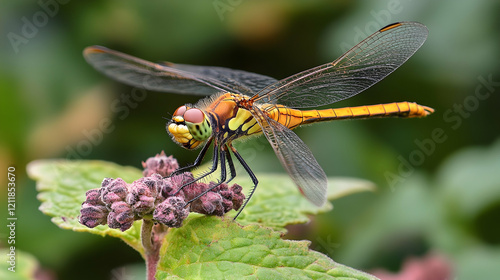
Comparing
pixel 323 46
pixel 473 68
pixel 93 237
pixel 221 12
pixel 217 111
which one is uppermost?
pixel 221 12

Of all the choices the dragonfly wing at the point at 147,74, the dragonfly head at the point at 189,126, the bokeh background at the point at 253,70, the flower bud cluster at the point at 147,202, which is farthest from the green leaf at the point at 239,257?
the bokeh background at the point at 253,70

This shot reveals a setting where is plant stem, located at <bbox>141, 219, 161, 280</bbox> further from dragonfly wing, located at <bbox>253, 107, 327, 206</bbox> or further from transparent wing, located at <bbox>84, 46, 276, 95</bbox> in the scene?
transparent wing, located at <bbox>84, 46, 276, 95</bbox>

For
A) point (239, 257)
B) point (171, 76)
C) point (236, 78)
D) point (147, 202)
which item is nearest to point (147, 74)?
point (171, 76)

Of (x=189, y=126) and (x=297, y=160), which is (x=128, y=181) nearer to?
(x=189, y=126)

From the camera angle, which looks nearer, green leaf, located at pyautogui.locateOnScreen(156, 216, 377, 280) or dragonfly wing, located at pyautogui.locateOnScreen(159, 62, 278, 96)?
green leaf, located at pyautogui.locateOnScreen(156, 216, 377, 280)

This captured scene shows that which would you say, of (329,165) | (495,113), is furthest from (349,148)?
(495,113)

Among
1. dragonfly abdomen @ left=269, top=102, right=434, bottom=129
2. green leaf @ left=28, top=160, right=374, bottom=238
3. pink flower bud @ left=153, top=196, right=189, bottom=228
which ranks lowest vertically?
pink flower bud @ left=153, top=196, right=189, bottom=228

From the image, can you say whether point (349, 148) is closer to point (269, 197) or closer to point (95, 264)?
point (269, 197)

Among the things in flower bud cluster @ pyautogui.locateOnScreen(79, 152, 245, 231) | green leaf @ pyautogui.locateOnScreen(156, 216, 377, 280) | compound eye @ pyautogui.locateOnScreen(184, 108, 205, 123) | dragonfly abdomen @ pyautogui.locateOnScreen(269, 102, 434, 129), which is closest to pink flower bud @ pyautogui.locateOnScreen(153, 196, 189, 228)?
flower bud cluster @ pyautogui.locateOnScreen(79, 152, 245, 231)
